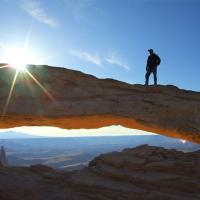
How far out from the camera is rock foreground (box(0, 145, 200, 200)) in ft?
69.1

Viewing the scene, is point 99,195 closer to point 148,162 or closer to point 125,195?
point 125,195

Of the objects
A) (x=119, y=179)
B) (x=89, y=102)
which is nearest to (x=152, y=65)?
(x=89, y=102)

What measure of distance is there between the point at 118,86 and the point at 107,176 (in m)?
6.48

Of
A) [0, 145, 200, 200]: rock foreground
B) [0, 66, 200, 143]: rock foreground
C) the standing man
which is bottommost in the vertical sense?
[0, 145, 200, 200]: rock foreground

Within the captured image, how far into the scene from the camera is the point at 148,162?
2412cm

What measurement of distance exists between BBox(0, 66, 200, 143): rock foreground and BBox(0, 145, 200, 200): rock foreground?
3.01m

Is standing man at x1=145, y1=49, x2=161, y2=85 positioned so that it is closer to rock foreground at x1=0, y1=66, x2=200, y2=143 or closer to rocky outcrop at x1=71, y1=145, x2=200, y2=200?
rock foreground at x1=0, y1=66, x2=200, y2=143

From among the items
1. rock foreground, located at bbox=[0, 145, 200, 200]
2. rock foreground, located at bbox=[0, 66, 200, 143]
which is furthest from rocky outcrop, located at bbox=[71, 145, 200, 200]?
rock foreground, located at bbox=[0, 66, 200, 143]

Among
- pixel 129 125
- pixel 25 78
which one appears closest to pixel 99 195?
pixel 129 125

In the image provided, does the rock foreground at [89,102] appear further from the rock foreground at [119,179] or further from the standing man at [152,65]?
the rock foreground at [119,179]

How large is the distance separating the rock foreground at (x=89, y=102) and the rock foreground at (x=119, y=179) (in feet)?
Answer: 9.89

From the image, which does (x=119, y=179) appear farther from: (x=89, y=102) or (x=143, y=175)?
(x=89, y=102)

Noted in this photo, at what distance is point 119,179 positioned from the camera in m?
23.0

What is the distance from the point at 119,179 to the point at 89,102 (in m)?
5.92
